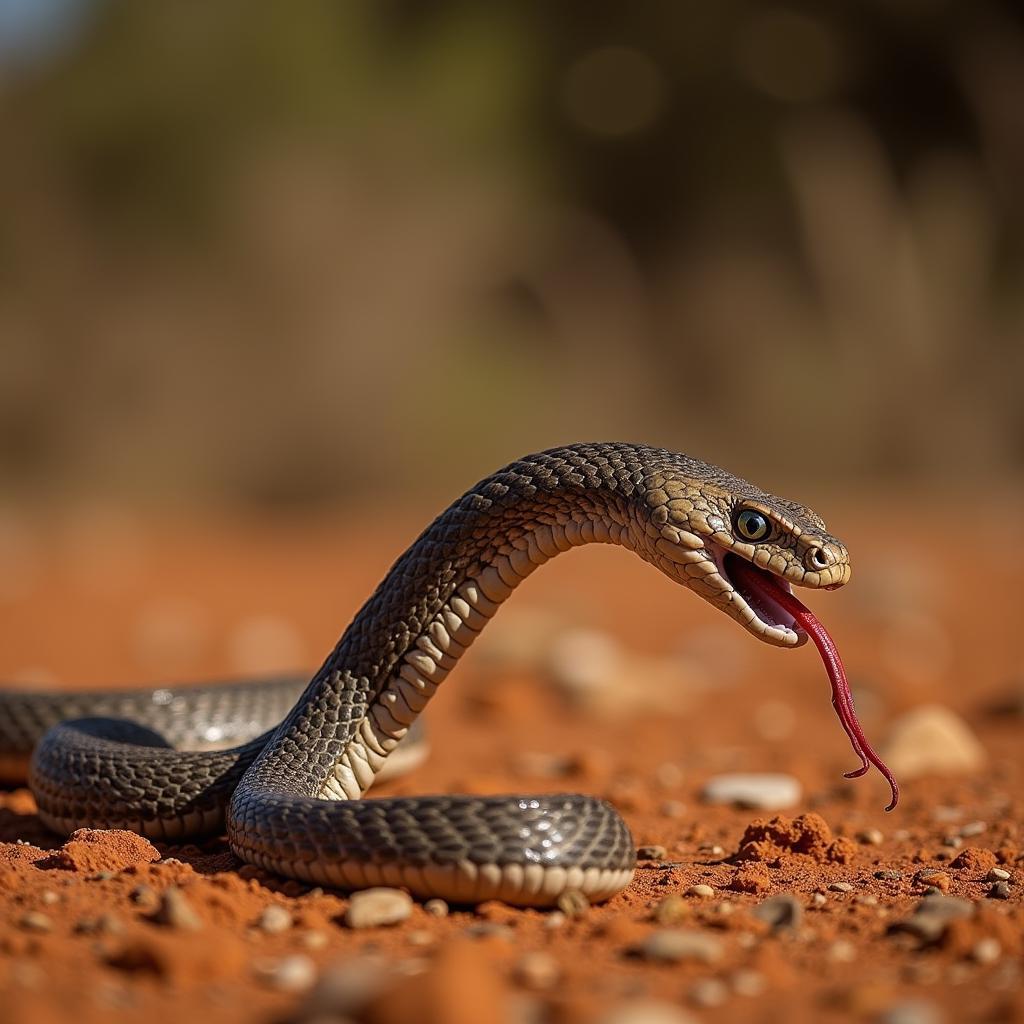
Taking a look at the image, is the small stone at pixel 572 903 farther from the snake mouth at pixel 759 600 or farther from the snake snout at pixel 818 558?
the snake snout at pixel 818 558

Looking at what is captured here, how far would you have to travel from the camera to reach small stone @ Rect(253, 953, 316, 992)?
3.38 meters

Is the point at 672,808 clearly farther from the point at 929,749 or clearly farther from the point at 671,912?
the point at 671,912

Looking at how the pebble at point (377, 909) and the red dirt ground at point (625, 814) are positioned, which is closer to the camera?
the red dirt ground at point (625, 814)

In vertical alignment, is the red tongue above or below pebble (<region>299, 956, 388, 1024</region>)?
above

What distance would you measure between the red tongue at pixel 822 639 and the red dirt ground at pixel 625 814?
1.55ft

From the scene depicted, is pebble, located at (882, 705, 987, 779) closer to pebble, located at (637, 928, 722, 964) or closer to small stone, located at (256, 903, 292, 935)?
pebble, located at (637, 928, 722, 964)

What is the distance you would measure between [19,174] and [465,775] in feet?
66.1

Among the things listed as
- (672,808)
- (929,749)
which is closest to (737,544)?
(672,808)

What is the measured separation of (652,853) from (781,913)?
126 cm

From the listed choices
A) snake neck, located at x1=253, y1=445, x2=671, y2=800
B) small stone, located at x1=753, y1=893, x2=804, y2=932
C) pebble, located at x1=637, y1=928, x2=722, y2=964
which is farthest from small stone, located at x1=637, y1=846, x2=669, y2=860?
pebble, located at x1=637, y1=928, x2=722, y2=964

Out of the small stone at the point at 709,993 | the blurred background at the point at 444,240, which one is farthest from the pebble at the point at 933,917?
the blurred background at the point at 444,240

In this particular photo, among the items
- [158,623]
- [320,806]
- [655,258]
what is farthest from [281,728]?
[655,258]

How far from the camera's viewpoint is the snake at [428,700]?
4.03 m

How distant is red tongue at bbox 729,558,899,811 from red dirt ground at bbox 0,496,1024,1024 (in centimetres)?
47
